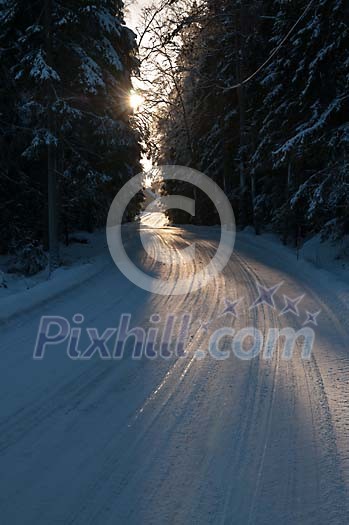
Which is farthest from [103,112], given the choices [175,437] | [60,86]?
[175,437]

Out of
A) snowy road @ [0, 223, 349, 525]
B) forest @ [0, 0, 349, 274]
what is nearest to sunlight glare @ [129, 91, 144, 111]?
forest @ [0, 0, 349, 274]

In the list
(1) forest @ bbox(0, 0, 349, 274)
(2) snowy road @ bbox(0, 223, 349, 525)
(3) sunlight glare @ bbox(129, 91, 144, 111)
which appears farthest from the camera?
(3) sunlight glare @ bbox(129, 91, 144, 111)

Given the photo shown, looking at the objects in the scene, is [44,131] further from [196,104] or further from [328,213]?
[196,104]

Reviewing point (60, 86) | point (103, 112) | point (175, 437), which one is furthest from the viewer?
point (103, 112)

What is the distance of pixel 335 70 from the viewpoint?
→ 444 inches

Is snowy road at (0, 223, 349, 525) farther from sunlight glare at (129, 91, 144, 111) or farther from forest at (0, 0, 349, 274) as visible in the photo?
sunlight glare at (129, 91, 144, 111)

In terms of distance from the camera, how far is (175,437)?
3.33 m

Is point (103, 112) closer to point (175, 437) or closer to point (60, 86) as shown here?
point (60, 86)

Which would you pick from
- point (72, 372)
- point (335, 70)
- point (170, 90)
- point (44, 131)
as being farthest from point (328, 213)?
point (170, 90)

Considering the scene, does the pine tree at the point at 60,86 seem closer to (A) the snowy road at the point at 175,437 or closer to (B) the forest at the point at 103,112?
(B) the forest at the point at 103,112

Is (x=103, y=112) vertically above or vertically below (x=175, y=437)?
above

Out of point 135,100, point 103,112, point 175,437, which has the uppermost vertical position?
point 135,100

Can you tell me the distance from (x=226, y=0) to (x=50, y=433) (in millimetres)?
21225

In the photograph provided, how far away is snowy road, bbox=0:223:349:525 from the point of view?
102 inches
